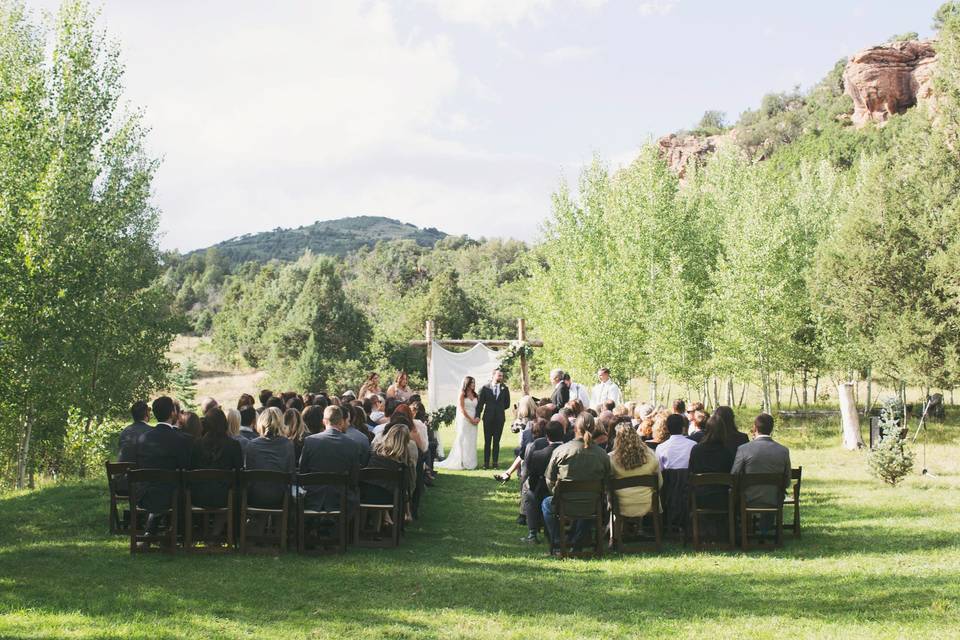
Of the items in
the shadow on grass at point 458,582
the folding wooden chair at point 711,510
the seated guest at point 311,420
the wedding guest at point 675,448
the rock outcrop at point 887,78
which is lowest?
the shadow on grass at point 458,582

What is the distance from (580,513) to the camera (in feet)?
29.0

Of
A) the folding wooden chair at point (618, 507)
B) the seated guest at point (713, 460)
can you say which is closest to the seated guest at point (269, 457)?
the folding wooden chair at point (618, 507)

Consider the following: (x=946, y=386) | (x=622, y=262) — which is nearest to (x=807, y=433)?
(x=946, y=386)

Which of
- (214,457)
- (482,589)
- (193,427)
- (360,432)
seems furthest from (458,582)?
(193,427)

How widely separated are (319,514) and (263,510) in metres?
0.60

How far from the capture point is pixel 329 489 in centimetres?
886

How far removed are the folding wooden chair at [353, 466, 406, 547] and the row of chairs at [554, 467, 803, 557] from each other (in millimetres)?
1784

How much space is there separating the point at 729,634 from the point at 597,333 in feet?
69.3

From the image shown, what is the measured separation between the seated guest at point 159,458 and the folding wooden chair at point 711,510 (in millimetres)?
5644

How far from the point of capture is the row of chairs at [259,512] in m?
8.48

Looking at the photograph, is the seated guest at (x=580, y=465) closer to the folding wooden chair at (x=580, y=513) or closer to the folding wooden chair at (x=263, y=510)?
the folding wooden chair at (x=580, y=513)

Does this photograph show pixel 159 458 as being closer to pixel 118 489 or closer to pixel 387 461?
pixel 118 489

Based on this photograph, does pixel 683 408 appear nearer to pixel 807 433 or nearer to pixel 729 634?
pixel 729 634

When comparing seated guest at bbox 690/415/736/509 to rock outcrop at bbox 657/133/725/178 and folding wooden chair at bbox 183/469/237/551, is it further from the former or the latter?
rock outcrop at bbox 657/133/725/178
